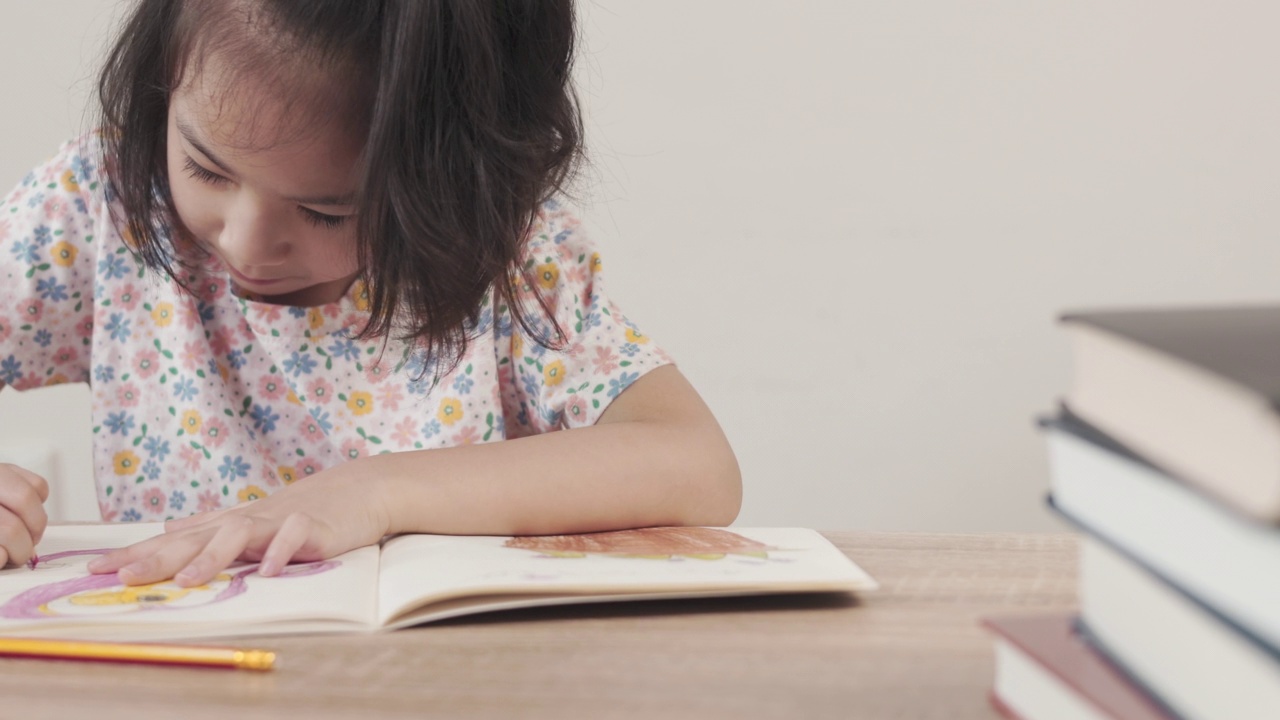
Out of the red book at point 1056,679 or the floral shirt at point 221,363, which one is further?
the floral shirt at point 221,363

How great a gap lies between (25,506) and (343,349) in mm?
356

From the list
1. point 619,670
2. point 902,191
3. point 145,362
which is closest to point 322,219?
point 145,362

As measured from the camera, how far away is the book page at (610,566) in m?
0.43

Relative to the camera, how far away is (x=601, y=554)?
1.68 ft

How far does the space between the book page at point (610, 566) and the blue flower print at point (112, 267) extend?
1.44ft

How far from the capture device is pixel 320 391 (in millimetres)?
875

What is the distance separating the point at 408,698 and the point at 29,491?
0.30 metres

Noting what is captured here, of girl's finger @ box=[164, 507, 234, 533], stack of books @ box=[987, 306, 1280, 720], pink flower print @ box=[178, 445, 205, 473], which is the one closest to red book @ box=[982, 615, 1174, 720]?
stack of books @ box=[987, 306, 1280, 720]

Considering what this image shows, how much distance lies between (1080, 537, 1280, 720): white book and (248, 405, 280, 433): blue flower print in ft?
2.26

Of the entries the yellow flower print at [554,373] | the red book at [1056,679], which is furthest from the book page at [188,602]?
the yellow flower print at [554,373]

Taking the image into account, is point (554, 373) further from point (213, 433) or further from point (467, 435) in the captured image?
point (213, 433)

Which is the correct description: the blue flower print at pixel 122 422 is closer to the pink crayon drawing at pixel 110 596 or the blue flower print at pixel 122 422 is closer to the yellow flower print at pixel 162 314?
the yellow flower print at pixel 162 314

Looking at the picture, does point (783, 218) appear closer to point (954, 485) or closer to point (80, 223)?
point (954, 485)

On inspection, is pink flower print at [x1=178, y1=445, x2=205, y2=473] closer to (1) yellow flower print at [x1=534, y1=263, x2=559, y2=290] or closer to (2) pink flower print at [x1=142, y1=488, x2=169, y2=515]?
(2) pink flower print at [x1=142, y1=488, x2=169, y2=515]
